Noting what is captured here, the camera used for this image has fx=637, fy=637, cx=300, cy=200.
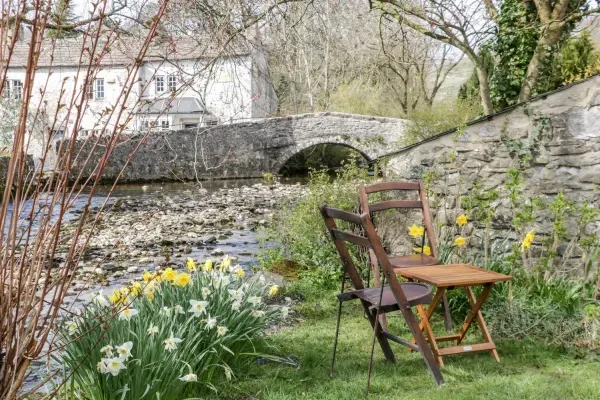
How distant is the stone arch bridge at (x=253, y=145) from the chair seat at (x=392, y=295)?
20.5 meters

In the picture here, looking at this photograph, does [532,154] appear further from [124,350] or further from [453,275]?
[124,350]

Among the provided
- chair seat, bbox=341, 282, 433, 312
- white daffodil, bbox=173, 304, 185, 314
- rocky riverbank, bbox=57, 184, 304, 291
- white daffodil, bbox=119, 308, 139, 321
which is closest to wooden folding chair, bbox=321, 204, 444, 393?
chair seat, bbox=341, 282, 433, 312

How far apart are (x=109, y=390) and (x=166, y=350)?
38 cm

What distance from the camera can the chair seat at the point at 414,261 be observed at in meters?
4.95

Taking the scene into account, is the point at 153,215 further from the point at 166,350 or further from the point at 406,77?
the point at 406,77

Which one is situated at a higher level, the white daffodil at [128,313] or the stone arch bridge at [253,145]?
the stone arch bridge at [253,145]

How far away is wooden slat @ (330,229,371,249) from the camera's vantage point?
3.74m

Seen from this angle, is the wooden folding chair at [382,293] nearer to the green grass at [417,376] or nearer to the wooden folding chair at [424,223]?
the green grass at [417,376]

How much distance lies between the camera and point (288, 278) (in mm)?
7086

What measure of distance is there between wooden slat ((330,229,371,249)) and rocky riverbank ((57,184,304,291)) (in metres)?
2.81

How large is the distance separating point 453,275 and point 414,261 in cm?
89

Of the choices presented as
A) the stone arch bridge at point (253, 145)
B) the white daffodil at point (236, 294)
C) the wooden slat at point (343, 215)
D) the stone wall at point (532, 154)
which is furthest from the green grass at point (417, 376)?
the stone arch bridge at point (253, 145)

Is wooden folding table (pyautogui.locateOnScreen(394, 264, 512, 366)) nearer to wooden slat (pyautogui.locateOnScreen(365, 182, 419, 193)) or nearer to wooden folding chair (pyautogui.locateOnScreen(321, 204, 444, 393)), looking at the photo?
wooden folding chair (pyautogui.locateOnScreen(321, 204, 444, 393))

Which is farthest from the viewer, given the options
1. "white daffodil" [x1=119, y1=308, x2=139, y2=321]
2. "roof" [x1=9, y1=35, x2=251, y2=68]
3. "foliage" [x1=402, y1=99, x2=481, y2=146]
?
"foliage" [x1=402, y1=99, x2=481, y2=146]
